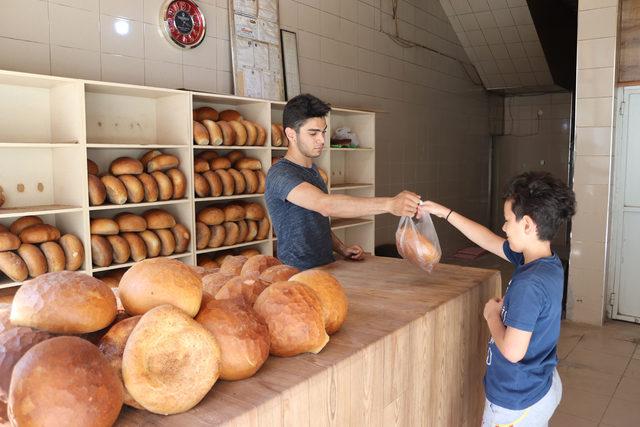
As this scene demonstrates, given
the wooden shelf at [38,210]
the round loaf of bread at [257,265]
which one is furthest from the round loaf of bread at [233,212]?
the round loaf of bread at [257,265]

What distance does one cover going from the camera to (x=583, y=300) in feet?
14.9

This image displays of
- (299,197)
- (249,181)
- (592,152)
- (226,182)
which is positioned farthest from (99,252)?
(592,152)

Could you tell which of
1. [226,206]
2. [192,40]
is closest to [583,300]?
[226,206]

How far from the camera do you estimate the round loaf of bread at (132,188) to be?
3152mm

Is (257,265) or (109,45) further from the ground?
(109,45)

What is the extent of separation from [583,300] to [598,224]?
67 cm

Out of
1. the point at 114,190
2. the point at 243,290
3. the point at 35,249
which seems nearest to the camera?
the point at 243,290

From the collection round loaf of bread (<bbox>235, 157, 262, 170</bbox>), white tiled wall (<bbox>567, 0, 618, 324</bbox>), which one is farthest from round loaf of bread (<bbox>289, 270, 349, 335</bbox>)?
white tiled wall (<bbox>567, 0, 618, 324</bbox>)

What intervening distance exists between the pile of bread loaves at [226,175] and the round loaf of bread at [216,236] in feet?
0.77

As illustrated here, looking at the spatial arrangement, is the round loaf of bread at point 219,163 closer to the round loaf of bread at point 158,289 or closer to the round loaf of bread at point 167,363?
the round loaf of bread at point 158,289

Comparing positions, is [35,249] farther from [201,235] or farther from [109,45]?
[109,45]

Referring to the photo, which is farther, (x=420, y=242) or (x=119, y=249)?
(x=119, y=249)

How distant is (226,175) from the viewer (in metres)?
3.66

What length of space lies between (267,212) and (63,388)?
10.2 ft
